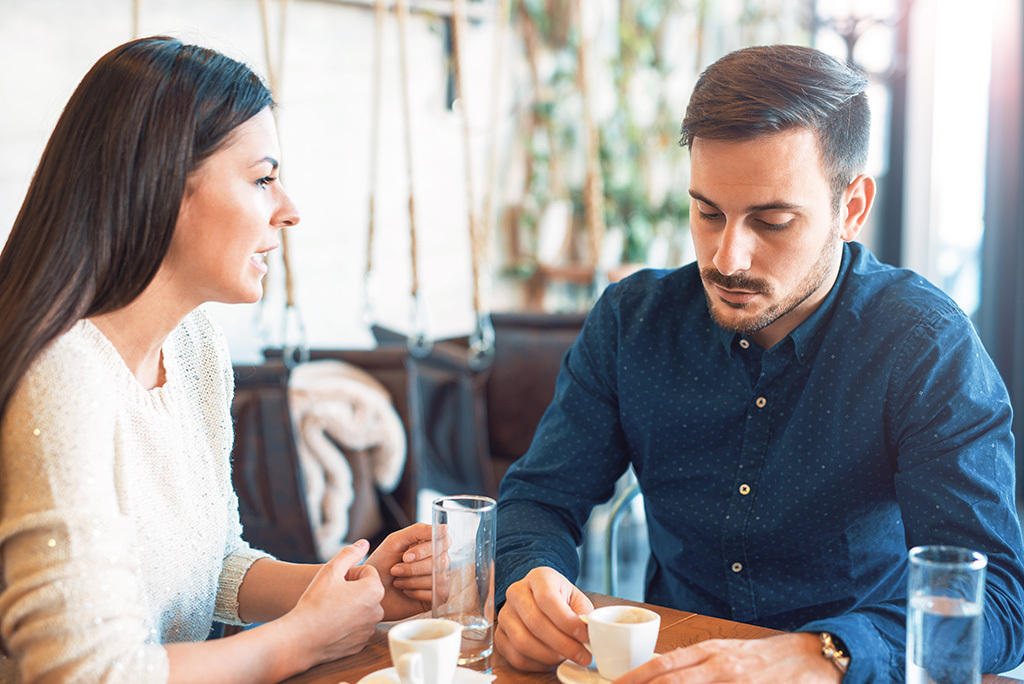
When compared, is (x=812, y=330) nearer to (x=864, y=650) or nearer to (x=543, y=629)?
(x=864, y=650)

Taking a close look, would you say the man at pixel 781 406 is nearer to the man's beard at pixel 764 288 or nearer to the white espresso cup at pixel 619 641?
the man's beard at pixel 764 288

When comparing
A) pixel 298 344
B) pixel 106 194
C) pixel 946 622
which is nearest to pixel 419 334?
pixel 298 344

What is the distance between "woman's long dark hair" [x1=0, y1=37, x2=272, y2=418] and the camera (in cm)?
100

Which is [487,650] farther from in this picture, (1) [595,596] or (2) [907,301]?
(2) [907,301]

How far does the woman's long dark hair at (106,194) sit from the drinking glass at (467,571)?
16.8 inches

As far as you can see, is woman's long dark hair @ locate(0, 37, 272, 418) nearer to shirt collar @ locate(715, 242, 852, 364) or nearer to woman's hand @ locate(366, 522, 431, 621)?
woman's hand @ locate(366, 522, 431, 621)

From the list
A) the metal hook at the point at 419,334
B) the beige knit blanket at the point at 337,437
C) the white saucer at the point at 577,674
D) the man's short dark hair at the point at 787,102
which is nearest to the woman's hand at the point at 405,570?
the white saucer at the point at 577,674

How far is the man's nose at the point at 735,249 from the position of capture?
1291 millimetres

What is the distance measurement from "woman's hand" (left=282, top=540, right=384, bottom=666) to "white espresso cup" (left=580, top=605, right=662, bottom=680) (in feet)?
0.83

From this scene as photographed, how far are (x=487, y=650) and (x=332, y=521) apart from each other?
1.23 meters

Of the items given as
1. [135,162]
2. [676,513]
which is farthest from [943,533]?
[135,162]

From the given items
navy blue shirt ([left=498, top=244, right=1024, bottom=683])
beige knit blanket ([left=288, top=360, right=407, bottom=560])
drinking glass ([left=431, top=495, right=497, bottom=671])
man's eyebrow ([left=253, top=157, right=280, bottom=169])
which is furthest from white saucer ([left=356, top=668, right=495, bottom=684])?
beige knit blanket ([left=288, top=360, right=407, bottom=560])

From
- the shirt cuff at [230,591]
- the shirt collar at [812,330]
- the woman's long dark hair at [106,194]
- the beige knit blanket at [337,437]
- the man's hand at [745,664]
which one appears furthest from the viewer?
the beige knit blanket at [337,437]

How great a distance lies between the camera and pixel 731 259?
129 cm
